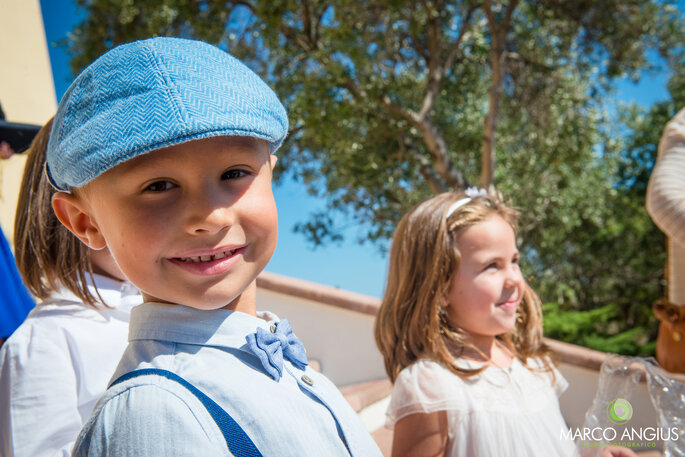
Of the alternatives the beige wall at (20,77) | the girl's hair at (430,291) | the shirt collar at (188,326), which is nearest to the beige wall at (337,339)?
the beige wall at (20,77)

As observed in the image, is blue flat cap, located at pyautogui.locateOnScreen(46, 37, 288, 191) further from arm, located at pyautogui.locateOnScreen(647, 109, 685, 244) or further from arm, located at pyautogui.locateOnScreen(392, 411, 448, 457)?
arm, located at pyautogui.locateOnScreen(647, 109, 685, 244)

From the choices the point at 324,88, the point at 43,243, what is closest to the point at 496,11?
the point at 324,88

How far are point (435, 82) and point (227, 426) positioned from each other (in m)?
7.76

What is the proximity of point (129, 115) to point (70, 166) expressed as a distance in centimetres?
16

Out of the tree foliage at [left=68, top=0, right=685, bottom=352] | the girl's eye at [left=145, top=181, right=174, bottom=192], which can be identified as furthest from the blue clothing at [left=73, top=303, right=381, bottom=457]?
the tree foliage at [left=68, top=0, right=685, bottom=352]

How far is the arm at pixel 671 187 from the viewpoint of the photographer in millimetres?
2145

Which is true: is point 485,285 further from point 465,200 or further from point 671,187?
point 671,187

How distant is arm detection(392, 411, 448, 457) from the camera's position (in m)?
1.89

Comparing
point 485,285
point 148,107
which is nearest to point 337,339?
point 485,285

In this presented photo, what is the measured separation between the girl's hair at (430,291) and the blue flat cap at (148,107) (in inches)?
49.6

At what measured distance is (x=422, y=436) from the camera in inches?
75.7

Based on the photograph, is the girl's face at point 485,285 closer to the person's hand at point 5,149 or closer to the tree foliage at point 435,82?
the person's hand at point 5,149

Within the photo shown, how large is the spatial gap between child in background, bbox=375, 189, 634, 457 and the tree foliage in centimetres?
517

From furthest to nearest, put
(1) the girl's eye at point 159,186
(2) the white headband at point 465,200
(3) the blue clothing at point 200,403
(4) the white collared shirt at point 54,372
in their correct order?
1. (2) the white headband at point 465,200
2. (4) the white collared shirt at point 54,372
3. (1) the girl's eye at point 159,186
4. (3) the blue clothing at point 200,403
